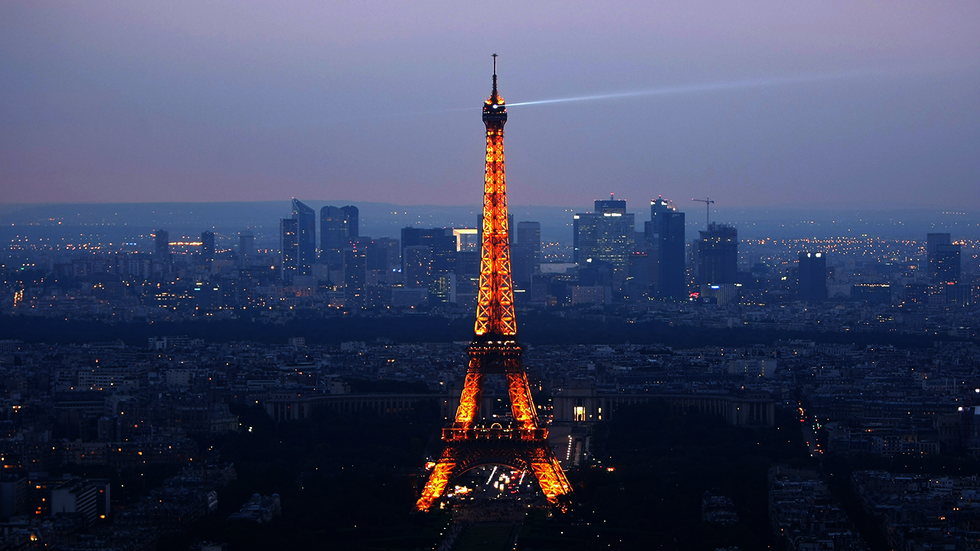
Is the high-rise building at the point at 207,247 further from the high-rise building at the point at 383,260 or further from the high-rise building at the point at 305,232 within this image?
the high-rise building at the point at 383,260

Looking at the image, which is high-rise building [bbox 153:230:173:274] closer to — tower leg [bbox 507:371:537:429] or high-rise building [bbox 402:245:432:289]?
high-rise building [bbox 402:245:432:289]

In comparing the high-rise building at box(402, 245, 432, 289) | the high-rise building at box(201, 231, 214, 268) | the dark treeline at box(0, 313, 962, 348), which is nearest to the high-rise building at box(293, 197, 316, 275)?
the high-rise building at box(201, 231, 214, 268)

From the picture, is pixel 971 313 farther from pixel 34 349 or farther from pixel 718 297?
pixel 34 349

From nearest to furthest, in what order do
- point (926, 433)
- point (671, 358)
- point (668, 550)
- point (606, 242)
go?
point (668, 550)
point (926, 433)
point (671, 358)
point (606, 242)

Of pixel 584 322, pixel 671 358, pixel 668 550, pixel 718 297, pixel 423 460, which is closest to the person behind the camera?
pixel 668 550

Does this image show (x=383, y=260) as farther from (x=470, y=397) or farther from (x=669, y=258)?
(x=470, y=397)

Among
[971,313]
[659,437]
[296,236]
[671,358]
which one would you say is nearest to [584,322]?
[971,313]

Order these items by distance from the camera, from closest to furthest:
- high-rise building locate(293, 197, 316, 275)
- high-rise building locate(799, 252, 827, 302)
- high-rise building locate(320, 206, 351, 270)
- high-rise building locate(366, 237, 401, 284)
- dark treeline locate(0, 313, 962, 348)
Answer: dark treeline locate(0, 313, 962, 348), high-rise building locate(799, 252, 827, 302), high-rise building locate(366, 237, 401, 284), high-rise building locate(293, 197, 316, 275), high-rise building locate(320, 206, 351, 270)
